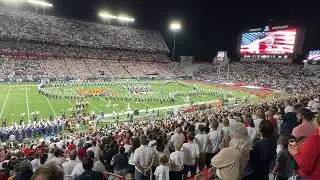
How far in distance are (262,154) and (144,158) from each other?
2584mm

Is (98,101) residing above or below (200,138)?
below

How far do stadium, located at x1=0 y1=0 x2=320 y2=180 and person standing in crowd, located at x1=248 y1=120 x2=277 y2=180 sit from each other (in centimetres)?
2

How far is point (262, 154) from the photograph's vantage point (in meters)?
4.55

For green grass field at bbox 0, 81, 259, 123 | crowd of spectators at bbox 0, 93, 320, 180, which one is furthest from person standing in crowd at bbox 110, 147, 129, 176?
green grass field at bbox 0, 81, 259, 123

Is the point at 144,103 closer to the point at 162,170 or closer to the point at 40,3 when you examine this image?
the point at 162,170

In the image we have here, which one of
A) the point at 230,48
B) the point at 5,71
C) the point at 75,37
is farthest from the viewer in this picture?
the point at 230,48

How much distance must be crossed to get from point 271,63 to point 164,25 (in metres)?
28.2

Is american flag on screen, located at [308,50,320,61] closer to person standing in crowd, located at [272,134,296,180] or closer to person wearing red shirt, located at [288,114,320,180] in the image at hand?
person standing in crowd, located at [272,134,296,180]

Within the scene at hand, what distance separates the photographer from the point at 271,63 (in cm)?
6041

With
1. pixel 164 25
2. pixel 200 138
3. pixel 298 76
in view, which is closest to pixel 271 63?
pixel 298 76

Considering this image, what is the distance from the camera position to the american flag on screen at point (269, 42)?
1970 inches

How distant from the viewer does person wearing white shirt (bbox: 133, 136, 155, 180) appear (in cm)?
629

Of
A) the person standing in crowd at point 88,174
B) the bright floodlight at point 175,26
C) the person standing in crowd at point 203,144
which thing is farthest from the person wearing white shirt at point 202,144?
the bright floodlight at point 175,26

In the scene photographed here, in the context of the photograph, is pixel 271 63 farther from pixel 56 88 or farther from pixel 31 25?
pixel 31 25
